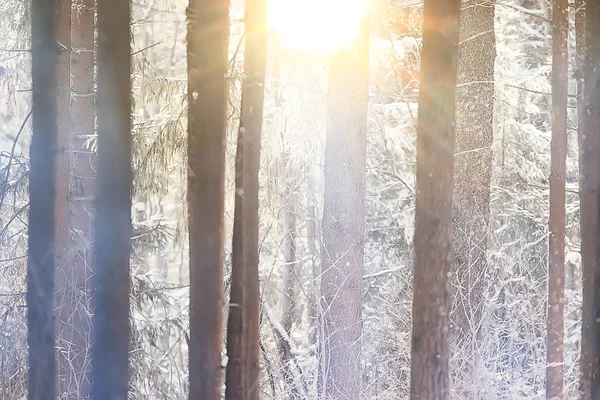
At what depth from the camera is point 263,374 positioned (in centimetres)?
589

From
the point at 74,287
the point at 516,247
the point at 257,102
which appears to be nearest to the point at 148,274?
the point at 74,287

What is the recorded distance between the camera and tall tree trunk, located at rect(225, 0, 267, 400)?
3648mm

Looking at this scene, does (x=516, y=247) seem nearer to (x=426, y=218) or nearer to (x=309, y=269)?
(x=309, y=269)

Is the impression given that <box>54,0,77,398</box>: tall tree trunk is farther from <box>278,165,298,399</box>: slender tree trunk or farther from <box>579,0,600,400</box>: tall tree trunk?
<box>579,0,600,400</box>: tall tree trunk

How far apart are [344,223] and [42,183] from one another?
2.73 m

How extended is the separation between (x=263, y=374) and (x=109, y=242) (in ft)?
8.76

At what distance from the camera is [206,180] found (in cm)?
360

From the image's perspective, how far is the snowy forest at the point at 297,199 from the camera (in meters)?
3.63

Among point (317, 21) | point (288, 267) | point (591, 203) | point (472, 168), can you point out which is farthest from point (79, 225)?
point (591, 203)

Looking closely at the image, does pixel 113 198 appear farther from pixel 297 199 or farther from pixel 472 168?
pixel 472 168

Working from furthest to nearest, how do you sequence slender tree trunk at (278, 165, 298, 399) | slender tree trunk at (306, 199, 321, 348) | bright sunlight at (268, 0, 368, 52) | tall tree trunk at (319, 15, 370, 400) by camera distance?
slender tree trunk at (278, 165, 298, 399), slender tree trunk at (306, 199, 321, 348), tall tree trunk at (319, 15, 370, 400), bright sunlight at (268, 0, 368, 52)

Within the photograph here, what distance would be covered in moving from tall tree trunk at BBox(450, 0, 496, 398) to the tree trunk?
136 inches

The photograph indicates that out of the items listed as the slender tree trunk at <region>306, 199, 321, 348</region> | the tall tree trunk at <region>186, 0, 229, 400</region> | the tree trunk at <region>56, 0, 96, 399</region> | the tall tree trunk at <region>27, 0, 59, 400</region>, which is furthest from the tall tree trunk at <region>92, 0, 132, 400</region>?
the slender tree trunk at <region>306, 199, 321, 348</region>

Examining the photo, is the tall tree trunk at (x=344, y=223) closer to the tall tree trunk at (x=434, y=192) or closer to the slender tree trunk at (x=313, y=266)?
the slender tree trunk at (x=313, y=266)
